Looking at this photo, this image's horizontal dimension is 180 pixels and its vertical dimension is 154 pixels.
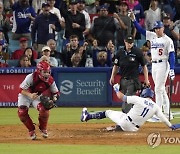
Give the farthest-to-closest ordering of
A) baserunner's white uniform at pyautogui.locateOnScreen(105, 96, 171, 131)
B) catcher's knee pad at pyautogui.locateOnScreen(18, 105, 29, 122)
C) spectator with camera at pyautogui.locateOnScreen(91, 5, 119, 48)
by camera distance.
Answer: spectator with camera at pyautogui.locateOnScreen(91, 5, 119, 48) → baserunner's white uniform at pyautogui.locateOnScreen(105, 96, 171, 131) → catcher's knee pad at pyautogui.locateOnScreen(18, 105, 29, 122)

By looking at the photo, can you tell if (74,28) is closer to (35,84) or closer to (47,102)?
(35,84)

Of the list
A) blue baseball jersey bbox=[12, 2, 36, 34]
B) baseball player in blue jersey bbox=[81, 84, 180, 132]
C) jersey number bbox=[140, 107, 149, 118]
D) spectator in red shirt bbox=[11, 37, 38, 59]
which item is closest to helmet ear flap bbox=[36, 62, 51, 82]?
baseball player in blue jersey bbox=[81, 84, 180, 132]

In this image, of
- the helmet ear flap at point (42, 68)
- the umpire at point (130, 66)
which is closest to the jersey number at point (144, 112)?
the umpire at point (130, 66)

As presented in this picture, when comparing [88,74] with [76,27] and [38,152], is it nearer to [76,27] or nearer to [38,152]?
[76,27]

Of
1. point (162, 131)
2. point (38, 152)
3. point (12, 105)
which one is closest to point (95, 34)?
point (12, 105)

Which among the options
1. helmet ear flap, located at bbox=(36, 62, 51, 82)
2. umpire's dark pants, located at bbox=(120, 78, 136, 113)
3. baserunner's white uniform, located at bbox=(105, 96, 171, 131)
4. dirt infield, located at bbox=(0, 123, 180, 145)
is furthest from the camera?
umpire's dark pants, located at bbox=(120, 78, 136, 113)

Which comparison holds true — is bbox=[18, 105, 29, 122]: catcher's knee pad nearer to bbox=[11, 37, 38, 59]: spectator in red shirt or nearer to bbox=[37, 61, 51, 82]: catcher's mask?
bbox=[37, 61, 51, 82]: catcher's mask

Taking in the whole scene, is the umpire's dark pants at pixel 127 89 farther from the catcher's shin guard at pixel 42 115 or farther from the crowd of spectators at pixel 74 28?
the crowd of spectators at pixel 74 28
